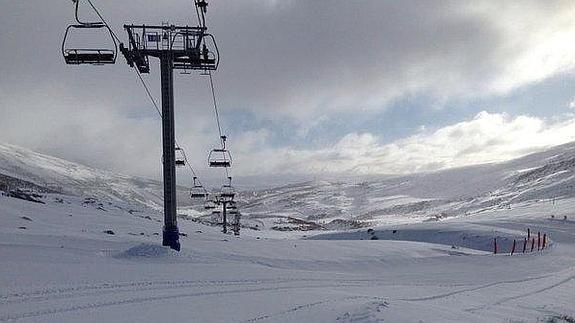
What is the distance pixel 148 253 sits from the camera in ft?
61.2

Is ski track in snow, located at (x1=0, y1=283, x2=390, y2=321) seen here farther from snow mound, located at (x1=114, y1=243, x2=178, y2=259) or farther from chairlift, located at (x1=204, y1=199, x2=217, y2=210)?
chairlift, located at (x1=204, y1=199, x2=217, y2=210)

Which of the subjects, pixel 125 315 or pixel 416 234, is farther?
pixel 416 234

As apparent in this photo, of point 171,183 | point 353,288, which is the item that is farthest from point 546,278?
point 171,183

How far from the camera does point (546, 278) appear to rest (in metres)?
24.3

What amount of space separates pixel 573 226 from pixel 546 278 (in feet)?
106

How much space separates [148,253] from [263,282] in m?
5.03

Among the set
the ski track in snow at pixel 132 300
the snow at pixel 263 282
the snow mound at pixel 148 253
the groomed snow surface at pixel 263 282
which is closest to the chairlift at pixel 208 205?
the snow at pixel 263 282

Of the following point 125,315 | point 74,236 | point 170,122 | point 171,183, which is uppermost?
point 170,122

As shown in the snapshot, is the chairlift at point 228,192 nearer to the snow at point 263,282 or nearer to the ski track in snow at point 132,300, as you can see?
the snow at point 263,282

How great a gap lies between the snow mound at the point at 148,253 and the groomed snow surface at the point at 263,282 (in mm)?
55

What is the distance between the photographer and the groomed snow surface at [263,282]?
36.8ft

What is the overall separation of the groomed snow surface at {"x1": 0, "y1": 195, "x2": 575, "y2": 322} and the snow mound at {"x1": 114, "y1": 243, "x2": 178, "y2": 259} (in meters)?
0.06

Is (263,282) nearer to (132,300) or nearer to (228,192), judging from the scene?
(132,300)

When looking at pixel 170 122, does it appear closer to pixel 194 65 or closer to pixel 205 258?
pixel 194 65
